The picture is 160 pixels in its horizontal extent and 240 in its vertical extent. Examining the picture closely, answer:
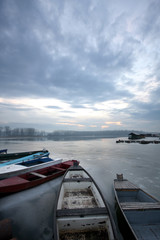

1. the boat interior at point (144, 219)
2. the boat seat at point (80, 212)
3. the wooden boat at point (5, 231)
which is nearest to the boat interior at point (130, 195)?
the boat interior at point (144, 219)

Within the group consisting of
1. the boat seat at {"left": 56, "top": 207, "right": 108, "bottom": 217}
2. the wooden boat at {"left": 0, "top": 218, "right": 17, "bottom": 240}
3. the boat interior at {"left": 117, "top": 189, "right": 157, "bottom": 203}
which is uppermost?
the boat seat at {"left": 56, "top": 207, "right": 108, "bottom": 217}

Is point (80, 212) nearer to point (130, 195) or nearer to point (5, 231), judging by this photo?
point (5, 231)

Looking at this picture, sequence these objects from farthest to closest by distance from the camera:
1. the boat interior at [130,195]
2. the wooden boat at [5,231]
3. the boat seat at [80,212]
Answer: the boat interior at [130,195], the boat seat at [80,212], the wooden boat at [5,231]

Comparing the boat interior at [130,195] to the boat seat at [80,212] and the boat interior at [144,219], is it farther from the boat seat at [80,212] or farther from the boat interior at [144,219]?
the boat seat at [80,212]

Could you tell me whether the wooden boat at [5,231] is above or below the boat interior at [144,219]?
above

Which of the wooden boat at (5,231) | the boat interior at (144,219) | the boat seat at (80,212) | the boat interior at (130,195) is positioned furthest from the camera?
the boat interior at (130,195)

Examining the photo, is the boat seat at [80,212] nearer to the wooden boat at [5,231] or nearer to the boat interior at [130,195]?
the wooden boat at [5,231]

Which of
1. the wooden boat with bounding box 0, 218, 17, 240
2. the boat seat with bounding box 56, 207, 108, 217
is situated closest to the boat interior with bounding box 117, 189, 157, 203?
the boat seat with bounding box 56, 207, 108, 217

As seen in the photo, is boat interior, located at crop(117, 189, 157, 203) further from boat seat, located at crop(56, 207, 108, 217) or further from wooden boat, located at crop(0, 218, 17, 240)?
wooden boat, located at crop(0, 218, 17, 240)

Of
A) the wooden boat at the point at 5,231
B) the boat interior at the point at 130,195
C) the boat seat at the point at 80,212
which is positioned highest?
the boat seat at the point at 80,212

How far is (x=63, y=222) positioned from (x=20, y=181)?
5856 millimetres

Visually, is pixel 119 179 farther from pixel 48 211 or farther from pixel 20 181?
pixel 20 181

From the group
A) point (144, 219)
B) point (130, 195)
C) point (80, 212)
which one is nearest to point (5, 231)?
point (80, 212)

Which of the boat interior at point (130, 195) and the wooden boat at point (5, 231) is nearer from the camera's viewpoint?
the wooden boat at point (5, 231)
